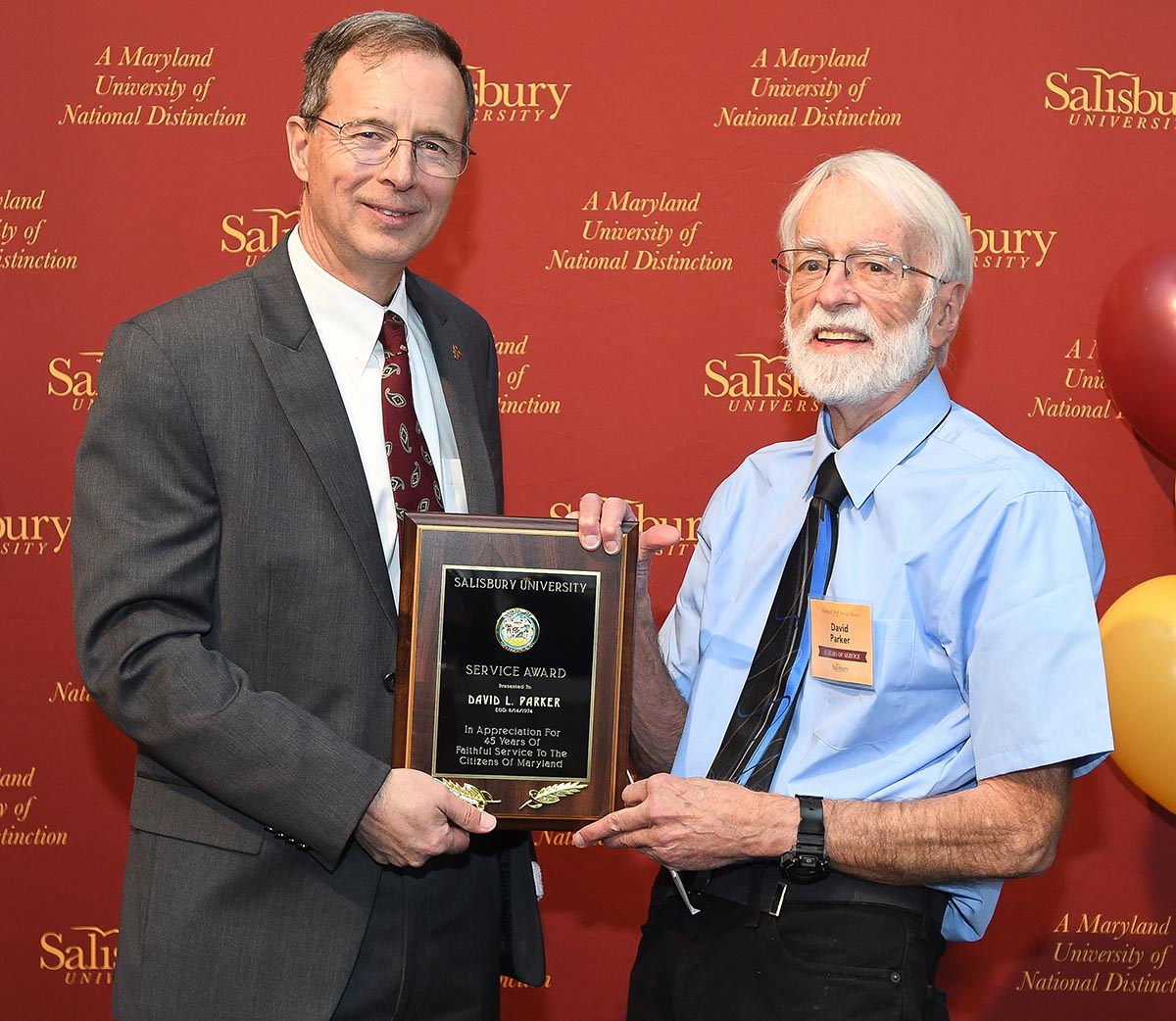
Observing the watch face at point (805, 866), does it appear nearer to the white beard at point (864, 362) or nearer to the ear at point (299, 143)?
the white beard at point (864, 362)

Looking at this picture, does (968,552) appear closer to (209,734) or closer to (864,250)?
(864,250)

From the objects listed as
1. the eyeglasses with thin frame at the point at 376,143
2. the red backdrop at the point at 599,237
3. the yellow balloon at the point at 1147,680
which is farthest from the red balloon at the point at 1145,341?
the eyeglasses with thin frame at the point at 376,143

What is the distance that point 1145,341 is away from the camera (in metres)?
3.06

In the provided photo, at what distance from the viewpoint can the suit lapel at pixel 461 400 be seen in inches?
88.8

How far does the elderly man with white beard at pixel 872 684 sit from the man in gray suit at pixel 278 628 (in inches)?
13.8

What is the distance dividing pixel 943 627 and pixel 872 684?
5.7 inches

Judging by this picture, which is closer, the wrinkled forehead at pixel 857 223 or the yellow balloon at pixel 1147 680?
the wrinkled forehead at pixel 857 223

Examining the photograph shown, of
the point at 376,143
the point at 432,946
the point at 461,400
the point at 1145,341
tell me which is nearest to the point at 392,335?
the point at 461,400

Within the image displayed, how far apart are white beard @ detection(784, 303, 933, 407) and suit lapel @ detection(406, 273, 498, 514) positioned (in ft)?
1.99

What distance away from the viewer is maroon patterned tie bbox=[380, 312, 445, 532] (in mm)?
2062

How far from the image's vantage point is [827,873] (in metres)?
1.93

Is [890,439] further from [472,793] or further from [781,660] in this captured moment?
[472,793]

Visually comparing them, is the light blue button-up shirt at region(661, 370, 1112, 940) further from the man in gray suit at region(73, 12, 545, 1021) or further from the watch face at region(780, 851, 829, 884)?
the man in gray suit at region(73, 12, 545, 1021)

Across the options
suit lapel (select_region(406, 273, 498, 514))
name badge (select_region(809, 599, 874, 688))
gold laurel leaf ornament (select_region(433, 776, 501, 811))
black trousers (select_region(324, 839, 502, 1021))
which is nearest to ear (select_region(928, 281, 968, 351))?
name badge (select_region(809, 599, 874, 688))
